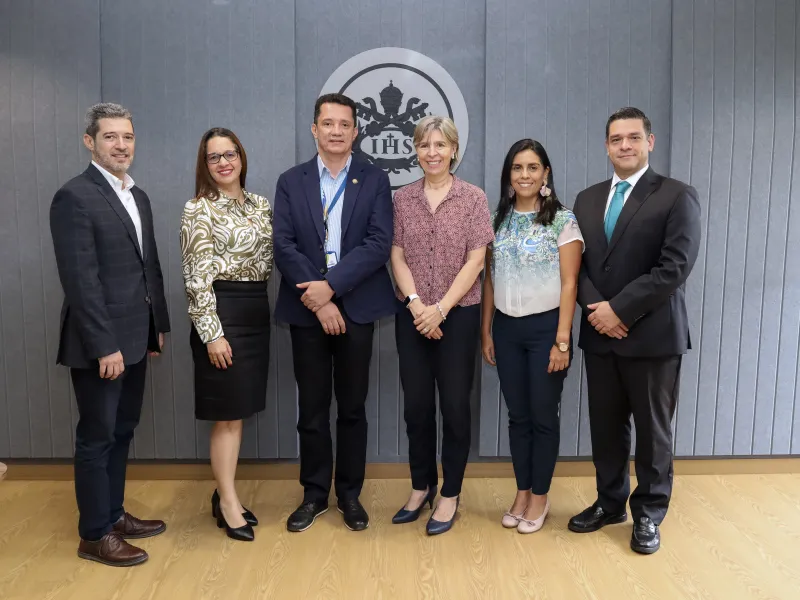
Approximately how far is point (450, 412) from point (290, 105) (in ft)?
5.58

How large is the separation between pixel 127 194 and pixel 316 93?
1179 millimetres

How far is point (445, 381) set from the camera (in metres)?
2.79

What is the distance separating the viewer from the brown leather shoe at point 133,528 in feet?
9.20

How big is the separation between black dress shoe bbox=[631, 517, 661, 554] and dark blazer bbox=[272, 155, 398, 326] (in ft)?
4.35

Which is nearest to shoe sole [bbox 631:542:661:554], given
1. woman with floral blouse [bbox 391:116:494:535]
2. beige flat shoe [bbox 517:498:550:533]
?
beige flat shoe [bbox 517:498:550:533]

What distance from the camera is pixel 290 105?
332cm

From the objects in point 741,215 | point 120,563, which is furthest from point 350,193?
point 741,215

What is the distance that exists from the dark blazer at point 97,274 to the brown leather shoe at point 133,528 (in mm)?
740

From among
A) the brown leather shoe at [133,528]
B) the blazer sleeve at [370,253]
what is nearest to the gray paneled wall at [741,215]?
the blazer sleeve at [370,253]

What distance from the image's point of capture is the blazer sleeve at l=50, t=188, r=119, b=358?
241cm

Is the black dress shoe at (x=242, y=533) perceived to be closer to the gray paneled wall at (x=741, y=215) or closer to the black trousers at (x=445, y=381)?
the black trousers at (x=445, y=381)

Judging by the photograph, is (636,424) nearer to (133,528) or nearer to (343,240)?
(343,240)

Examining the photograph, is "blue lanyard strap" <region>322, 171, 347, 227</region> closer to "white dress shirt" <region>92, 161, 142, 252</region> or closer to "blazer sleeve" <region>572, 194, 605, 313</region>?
"white dress shirt" <region>92, 161, 142, 252</region>

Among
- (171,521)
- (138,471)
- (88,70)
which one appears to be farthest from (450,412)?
(88,70)
